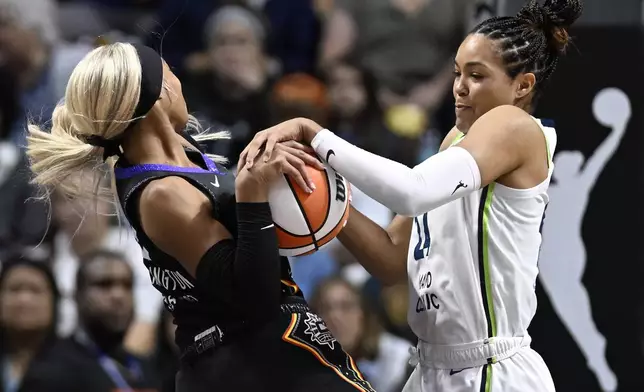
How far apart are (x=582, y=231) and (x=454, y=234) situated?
4.27ft

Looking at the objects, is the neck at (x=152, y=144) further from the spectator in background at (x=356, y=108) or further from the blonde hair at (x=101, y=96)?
the spectator in background at (x=356, y=108)

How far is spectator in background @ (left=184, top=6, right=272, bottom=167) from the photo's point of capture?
6609mm

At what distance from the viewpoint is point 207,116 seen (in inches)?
259

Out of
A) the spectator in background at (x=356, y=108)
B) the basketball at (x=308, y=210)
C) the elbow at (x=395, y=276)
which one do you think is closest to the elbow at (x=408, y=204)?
the basketball at (x=308, y=210)

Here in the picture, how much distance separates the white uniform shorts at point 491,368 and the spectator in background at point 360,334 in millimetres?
2816

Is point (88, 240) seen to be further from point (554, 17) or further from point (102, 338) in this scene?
point (554, 17)

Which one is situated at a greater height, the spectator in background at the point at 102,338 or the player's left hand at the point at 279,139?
the player's left hand at the point at 279,139

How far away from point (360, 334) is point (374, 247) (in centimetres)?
263

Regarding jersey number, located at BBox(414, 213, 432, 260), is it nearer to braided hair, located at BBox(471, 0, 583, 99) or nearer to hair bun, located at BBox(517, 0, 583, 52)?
braided hair, located at BBox(471, 0, 583, 99)

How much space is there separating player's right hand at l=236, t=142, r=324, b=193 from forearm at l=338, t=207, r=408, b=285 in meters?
0.52

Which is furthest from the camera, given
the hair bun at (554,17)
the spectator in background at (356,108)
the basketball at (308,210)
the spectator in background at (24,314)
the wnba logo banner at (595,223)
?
the spectator in background at (356,108)

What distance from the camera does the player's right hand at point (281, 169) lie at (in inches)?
113

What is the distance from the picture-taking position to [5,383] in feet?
18.5

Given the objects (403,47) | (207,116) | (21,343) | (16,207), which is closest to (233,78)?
(207,116)
